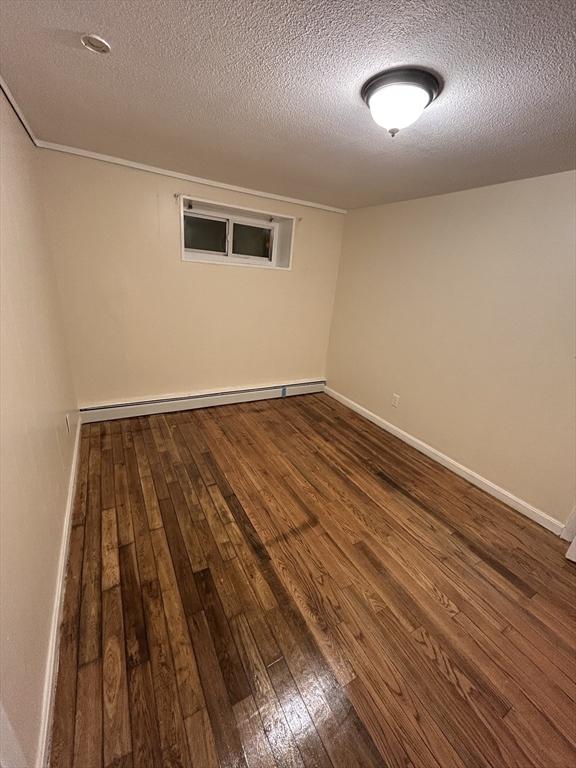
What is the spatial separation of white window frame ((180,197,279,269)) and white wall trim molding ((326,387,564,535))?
201cm

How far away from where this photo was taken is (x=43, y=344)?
1.61 m

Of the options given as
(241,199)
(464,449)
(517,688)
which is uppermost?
(241,199)

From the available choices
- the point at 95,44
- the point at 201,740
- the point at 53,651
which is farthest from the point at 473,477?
the point at 95,44

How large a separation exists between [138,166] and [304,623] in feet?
10.6

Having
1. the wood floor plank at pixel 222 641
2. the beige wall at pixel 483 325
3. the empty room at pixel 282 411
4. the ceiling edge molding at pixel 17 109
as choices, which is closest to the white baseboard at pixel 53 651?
the empty room at pixel 282 411

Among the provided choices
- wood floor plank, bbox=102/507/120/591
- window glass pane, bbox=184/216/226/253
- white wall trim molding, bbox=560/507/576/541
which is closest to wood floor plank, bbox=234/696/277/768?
wood floor plank, bbox=102/507/120/591

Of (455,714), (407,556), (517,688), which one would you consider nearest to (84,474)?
(407,556)

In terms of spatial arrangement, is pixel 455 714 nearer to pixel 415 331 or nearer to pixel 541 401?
pixel 541 401

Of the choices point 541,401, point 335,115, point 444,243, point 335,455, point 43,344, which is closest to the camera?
point 335,115

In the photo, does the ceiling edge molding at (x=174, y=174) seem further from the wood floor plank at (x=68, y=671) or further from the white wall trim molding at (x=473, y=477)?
the wood floor plank at (x=68, y=671)

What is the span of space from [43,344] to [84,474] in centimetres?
101

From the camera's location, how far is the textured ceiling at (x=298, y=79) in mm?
874

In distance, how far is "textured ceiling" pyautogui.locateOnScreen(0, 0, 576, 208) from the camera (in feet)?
2.87

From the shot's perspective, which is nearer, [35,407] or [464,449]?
[35,407]
